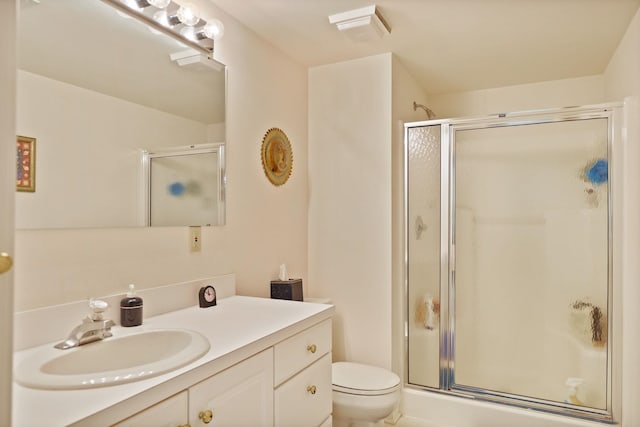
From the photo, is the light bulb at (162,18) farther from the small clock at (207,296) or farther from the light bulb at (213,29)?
the small clock at (207,296)

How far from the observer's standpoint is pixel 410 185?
8.79 ft

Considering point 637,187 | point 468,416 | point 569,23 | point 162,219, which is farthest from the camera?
point 468,416

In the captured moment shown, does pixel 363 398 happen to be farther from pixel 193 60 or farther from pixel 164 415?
pixel 193 60

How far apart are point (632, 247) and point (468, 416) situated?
1305 mm

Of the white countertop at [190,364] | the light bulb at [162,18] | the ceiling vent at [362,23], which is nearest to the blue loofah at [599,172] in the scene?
the ceiling vent at [362,23]

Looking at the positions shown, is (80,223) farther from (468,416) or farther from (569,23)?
(569,23)

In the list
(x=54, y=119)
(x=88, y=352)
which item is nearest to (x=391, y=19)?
(x=54, y=119)

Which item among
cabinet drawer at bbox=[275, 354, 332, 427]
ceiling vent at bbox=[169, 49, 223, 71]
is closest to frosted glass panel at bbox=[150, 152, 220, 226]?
ceiling vent at bbox=[169, 49, 223, 71]

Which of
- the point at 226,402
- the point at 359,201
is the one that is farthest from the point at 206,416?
the point at 359,201

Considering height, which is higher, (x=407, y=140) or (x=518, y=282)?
(x=407, y=140)

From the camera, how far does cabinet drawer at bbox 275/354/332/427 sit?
1413mm

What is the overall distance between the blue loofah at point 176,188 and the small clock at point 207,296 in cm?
43

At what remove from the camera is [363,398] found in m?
2.09

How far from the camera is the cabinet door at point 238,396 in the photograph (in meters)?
1.05
